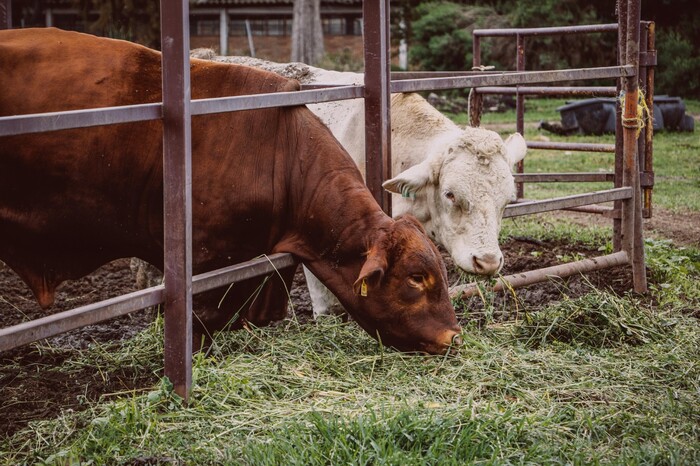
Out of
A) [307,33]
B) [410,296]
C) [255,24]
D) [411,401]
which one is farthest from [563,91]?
[255,24]

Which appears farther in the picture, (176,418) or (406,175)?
(406,175)

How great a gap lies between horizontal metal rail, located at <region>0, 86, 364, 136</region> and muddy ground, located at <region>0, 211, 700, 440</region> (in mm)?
1211

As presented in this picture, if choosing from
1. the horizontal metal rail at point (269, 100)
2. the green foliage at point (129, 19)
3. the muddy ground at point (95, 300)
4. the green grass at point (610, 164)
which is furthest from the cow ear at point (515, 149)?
the green foliage at point (129, 19)

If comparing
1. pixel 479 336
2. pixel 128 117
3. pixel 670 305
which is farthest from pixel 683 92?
pixel 128 117

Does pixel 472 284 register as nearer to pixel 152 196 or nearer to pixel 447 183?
pixel 447 183

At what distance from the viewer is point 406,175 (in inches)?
218

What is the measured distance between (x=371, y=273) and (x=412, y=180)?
1.34m

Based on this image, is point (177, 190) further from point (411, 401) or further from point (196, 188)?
point (411, 401)

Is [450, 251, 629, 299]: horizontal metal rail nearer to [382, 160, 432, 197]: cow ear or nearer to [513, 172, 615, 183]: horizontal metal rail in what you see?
[382, 160, 432, 197]: cow ear

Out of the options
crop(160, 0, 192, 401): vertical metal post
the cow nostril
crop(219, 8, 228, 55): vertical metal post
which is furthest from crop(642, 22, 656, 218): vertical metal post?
crop(219, 8, 228, 55): vertical metal post

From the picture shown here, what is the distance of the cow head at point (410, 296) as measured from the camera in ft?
14.6

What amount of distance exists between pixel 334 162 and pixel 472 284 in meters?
1.17

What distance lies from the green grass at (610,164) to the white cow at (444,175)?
5.05 metres

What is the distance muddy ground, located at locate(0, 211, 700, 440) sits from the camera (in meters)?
4.09
